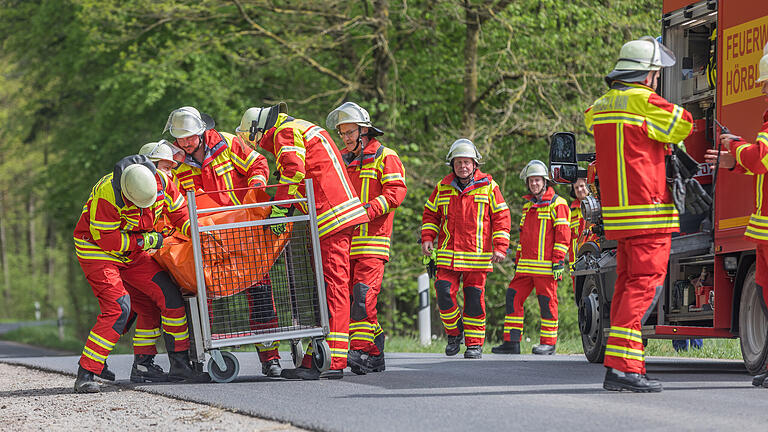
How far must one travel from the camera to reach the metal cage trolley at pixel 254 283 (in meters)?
8.23

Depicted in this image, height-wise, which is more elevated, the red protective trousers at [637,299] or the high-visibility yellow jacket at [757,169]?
the high-visibility yellow jacket at [757,169]

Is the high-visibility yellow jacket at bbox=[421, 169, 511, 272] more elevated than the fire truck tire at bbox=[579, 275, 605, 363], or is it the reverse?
the high-visibility yellow jacket at bbox=[421, 169, 511, 272]

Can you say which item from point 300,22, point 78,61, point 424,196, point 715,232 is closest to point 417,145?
point 424,196

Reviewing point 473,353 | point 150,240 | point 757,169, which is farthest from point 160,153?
Result: point 757,169

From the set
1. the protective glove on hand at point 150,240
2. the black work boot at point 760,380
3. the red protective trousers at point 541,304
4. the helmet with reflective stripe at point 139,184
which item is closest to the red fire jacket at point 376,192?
the protective glove on hand at point 150,240

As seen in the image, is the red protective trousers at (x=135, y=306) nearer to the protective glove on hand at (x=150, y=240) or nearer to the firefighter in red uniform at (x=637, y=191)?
the protective glove on hand at (x=150, y=240)

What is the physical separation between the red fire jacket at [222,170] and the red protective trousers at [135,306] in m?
0.79

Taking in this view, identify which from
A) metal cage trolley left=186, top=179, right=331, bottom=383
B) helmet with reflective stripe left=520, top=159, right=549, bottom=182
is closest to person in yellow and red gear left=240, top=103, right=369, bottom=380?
metal cage trolley left=186, top=179, right=331, bottom=383

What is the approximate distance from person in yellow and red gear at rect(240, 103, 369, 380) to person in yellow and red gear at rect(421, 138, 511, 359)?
10.2 ft

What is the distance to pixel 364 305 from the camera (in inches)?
360

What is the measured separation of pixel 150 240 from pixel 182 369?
1.13 metres

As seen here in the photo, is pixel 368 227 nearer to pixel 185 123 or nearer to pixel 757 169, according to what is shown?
pixel 185 123

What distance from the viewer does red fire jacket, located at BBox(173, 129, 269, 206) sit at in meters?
9.23

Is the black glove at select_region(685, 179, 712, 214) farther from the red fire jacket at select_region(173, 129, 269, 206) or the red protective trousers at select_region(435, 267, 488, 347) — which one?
the red protective trousers at select_region(435, 267, 488, 347)
